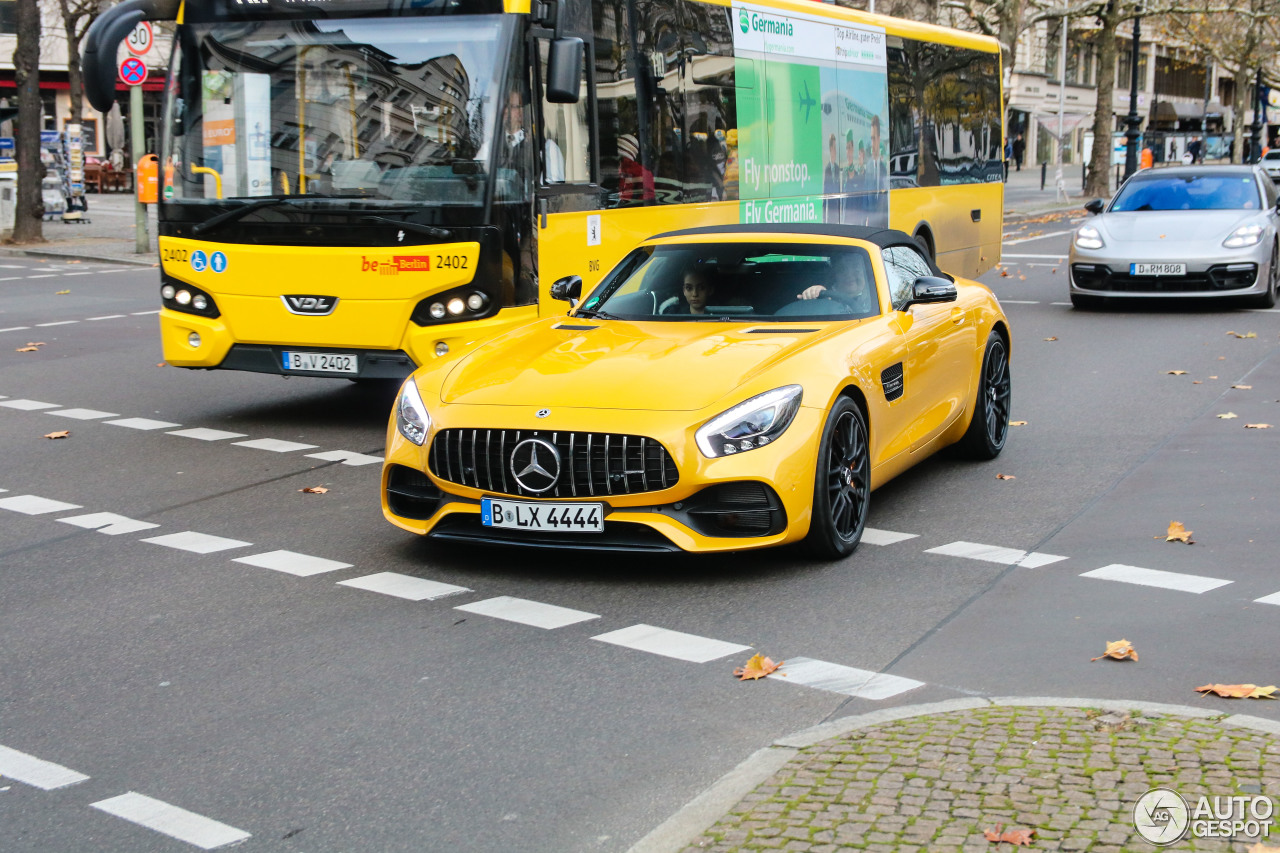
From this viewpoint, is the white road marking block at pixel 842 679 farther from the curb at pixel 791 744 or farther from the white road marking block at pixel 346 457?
the white road marking block at pixel 346 457

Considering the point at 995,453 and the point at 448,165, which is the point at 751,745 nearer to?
the point at 995,453

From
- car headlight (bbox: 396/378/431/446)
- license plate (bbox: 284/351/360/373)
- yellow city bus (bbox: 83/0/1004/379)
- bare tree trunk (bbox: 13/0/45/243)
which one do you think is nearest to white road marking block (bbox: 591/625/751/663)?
car headlight (bbox: 396/378/431/446)

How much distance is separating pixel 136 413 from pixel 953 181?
10.8 meters

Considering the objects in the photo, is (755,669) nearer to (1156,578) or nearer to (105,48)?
(1156,578)

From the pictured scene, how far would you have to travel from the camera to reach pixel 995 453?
915 cm

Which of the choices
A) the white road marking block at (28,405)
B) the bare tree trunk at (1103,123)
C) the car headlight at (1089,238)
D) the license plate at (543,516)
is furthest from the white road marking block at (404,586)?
the bare tree trunk at (1103,123)

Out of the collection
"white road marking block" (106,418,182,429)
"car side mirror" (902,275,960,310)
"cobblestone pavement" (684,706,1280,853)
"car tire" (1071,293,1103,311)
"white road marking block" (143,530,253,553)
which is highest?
"car side mirror" (902,275,960,310)

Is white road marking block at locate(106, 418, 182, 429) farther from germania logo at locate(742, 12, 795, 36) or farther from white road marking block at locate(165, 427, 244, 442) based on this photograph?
germania logo at locate(742, 12, 795, 36)

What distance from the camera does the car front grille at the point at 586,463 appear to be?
6.18 meters

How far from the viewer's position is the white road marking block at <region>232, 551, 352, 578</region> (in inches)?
261

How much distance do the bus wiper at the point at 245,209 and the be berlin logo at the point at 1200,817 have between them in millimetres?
7329

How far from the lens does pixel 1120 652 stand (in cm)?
527

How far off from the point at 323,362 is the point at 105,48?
2462 mm

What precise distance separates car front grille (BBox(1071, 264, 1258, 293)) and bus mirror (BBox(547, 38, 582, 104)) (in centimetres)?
901
